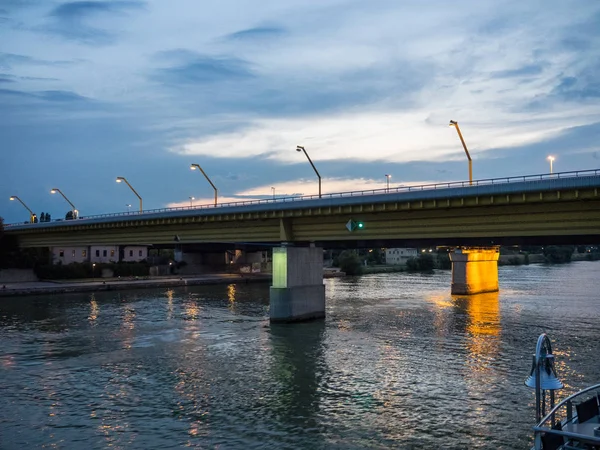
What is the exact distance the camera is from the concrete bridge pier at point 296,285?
1987 inches

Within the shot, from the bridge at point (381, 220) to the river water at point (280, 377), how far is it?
700 cm

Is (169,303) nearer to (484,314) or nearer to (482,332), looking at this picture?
(484,314)

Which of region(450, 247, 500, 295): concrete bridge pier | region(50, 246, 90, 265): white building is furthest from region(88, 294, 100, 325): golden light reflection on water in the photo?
region(50, 246, 90, 265): white building

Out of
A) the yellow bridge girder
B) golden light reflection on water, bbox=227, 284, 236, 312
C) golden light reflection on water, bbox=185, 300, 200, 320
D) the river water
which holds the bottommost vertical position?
golden light reflection on water, bbox=227, 284, 236, 312

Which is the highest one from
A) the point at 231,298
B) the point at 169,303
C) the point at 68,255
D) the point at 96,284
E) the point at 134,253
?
the point at 68,255

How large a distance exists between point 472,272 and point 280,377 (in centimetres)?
6128

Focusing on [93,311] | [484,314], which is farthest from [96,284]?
[484,314]

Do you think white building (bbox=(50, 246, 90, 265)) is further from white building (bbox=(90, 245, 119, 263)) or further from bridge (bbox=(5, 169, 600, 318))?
bridge (bbox=(5, 169, 600, 318))

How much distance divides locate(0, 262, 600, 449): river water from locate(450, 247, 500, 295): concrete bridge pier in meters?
23.6

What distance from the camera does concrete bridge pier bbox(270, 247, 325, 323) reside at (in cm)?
5047

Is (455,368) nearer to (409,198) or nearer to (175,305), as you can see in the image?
(409,198)

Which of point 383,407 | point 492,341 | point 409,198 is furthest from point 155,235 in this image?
point 383,407

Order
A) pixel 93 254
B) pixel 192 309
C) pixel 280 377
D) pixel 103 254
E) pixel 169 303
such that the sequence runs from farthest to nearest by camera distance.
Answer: pixel 103 254, pixel 93 254, pixel 169 303, pixel 192 309, pixel 280 377

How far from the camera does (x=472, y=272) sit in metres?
86.3
